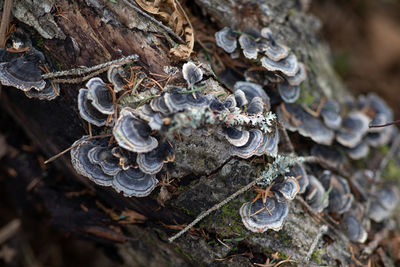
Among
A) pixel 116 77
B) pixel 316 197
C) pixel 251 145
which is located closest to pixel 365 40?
pixel 316 197

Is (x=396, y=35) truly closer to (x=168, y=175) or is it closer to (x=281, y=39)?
(x=281, y=39)

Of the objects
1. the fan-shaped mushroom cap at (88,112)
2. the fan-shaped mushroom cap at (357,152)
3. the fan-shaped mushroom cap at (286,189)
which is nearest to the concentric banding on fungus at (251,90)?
the fan-shaped mushroom cap at (286,189)

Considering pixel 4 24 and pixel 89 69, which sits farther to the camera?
pixel 4 24

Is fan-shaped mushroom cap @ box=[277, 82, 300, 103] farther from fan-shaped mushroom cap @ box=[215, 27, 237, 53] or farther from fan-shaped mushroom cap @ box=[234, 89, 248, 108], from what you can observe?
fan-shaped mushroom cap @ box=[234, 89, 248, 108]

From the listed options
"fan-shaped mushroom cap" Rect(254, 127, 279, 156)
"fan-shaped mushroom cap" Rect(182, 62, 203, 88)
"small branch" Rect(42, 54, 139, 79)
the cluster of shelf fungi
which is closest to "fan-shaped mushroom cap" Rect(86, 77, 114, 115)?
the cluster of shelf fungi

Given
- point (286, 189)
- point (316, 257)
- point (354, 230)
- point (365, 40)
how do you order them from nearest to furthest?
point (286, 189), point (316, 257), point (354, 230), point (365, 40)

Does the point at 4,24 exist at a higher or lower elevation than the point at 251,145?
higher

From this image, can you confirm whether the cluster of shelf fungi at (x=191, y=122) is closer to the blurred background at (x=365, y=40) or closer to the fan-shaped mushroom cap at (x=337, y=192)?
the fan-shaped mushroom cap at (x=337, y=192)

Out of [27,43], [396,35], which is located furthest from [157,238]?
[396,35]

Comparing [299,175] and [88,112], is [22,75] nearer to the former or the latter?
[88,112]
